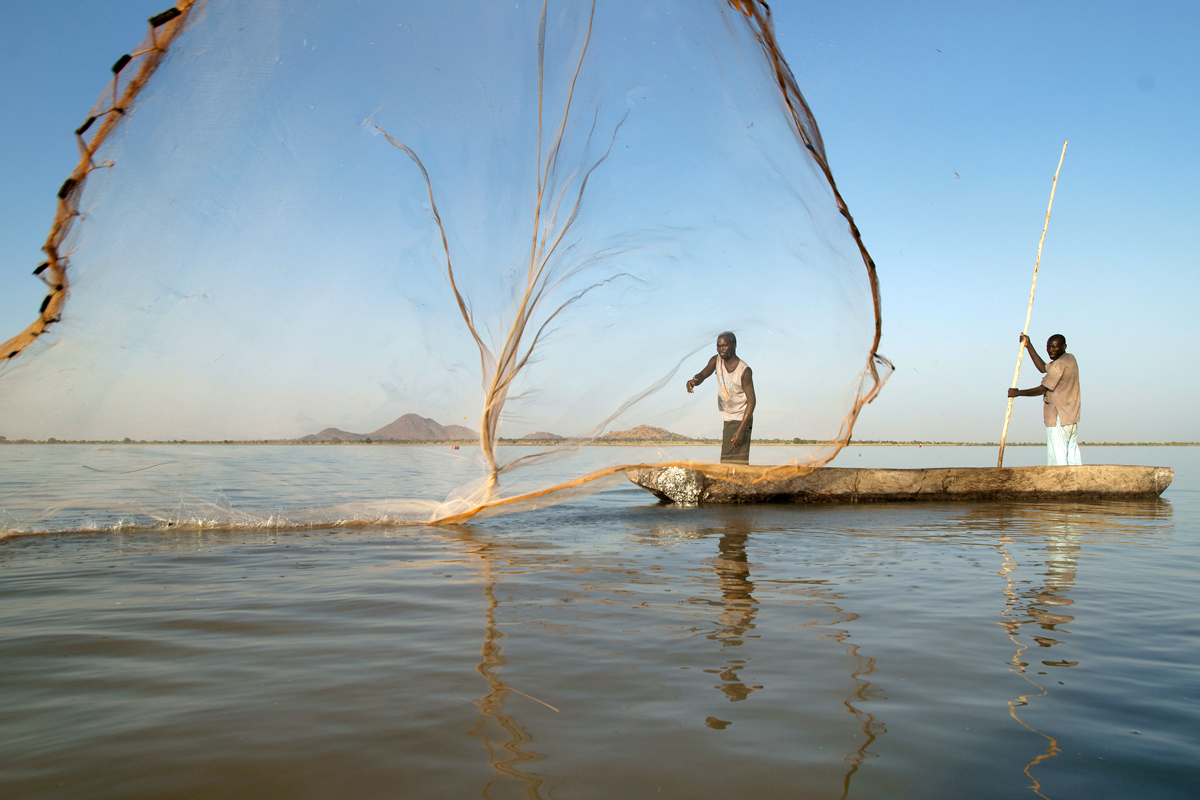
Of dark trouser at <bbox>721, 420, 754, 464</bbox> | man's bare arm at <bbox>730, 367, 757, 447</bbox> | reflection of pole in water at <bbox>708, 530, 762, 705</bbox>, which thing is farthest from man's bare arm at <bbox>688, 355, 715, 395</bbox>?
reflection of pole in water at <bbox>708, 530, 762, 705</bbox>

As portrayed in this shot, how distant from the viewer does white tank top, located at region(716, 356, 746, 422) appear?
7.20m

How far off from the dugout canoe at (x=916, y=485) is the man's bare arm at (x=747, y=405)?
0.75 metres

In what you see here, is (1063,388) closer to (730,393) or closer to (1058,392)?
(1058,392)

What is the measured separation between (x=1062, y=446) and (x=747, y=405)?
4460 millimetres

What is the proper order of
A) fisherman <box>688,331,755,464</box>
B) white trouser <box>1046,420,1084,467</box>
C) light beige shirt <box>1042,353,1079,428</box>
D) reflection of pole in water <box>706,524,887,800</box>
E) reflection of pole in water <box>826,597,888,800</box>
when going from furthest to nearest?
white trouser <box>1046,420,1084,467</box>
light beige shirt <box>1042,353,1079,428</box>
fisherman <box>688,331,755,464</box>
reflection of pole in water <box>706,524,887,800</box>
reflection of pole in water <box>826,597,888,800</box>

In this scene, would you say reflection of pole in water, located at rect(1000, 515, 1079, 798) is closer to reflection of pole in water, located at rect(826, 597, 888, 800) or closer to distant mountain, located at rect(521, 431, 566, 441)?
reflection of pole in water, located at rect(826, 597, 888, 800)

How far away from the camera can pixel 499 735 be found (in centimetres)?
187

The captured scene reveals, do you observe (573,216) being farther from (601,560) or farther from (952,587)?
(952,587)

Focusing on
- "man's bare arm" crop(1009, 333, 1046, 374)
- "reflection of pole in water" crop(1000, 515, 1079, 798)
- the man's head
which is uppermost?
"man's bare arm" crop(1009, 333, 1046, 374)

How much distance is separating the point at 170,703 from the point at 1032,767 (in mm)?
2447

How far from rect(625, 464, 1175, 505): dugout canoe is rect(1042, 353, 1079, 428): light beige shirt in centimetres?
80

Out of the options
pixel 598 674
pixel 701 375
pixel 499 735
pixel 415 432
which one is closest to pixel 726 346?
pixel 701 375

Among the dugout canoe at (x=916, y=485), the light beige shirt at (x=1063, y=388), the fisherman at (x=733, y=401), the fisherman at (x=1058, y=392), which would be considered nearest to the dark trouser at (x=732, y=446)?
the fisherman at (x=733, y=401)

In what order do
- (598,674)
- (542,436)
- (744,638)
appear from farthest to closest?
(542,436)
(744,638)
(598,674)
